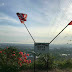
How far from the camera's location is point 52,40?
4.98 metres

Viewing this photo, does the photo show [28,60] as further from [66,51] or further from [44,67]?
[66,51]

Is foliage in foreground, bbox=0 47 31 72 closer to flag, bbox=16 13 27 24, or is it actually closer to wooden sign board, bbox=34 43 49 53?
flag, bbox=16 13 27 24

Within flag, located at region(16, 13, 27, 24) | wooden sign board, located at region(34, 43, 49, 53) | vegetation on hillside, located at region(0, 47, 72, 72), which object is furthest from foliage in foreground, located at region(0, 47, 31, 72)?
wooden sign board, located at region(34, 43, 49, 53)

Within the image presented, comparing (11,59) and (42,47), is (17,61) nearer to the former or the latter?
(11,59)

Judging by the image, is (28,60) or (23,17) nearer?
(23,17)

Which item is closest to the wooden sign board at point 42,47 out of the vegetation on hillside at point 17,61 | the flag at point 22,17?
the flag at point 22,17

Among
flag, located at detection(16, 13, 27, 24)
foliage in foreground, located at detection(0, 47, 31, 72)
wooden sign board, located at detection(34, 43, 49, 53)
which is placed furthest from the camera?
foliage in foreground, located at detection(0, 47, 31, 72)

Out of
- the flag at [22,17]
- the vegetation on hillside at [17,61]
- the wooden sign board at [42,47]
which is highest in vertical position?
the flag at [22,17]

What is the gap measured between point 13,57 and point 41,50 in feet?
9.17

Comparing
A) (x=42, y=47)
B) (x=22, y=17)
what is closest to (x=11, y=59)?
(x=22, y=17)

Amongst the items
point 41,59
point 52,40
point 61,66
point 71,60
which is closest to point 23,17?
point 52,40

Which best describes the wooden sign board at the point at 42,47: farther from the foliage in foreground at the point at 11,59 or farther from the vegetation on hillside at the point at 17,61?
the foliage in foreground at the point at 11,59

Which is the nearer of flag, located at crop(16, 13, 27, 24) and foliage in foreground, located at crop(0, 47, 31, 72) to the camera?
flag, located at crop(16, 13, 27, 24)

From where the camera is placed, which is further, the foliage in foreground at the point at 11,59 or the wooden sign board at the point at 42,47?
the foliage in foreground at the point at 11,59
